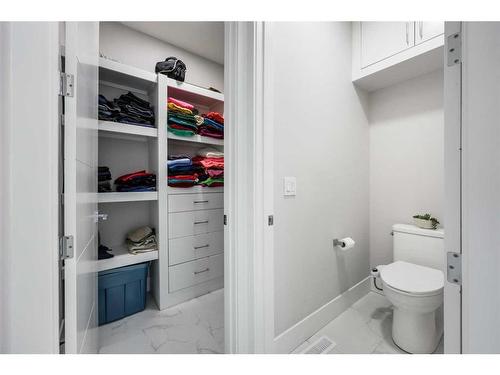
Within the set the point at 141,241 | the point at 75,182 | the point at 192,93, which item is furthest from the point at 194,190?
the point at 75,182

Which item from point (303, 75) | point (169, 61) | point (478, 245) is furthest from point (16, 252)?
point (169, 61)

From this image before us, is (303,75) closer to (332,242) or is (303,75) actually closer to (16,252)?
(332,242)

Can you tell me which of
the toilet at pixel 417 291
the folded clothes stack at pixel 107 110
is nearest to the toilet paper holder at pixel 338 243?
the toilet at pixel 417 291

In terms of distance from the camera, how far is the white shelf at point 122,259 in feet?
4.94

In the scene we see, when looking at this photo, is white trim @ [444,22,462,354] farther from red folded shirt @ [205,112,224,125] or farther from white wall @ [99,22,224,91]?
white wall @ [99,22,224,91]

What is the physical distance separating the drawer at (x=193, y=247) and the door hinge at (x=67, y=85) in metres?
1.29

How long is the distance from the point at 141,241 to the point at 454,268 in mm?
1851

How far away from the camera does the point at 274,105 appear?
114cm

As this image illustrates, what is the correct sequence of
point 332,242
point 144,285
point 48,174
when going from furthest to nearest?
point 144,285, point 332,242, point 48,174

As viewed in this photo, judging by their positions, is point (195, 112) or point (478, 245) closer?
point (478, 245)

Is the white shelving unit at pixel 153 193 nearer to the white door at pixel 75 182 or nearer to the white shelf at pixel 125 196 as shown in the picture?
the white shelf at pixel 125 196

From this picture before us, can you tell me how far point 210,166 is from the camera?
6.37 feet

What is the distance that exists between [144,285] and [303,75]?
6.26 feet
